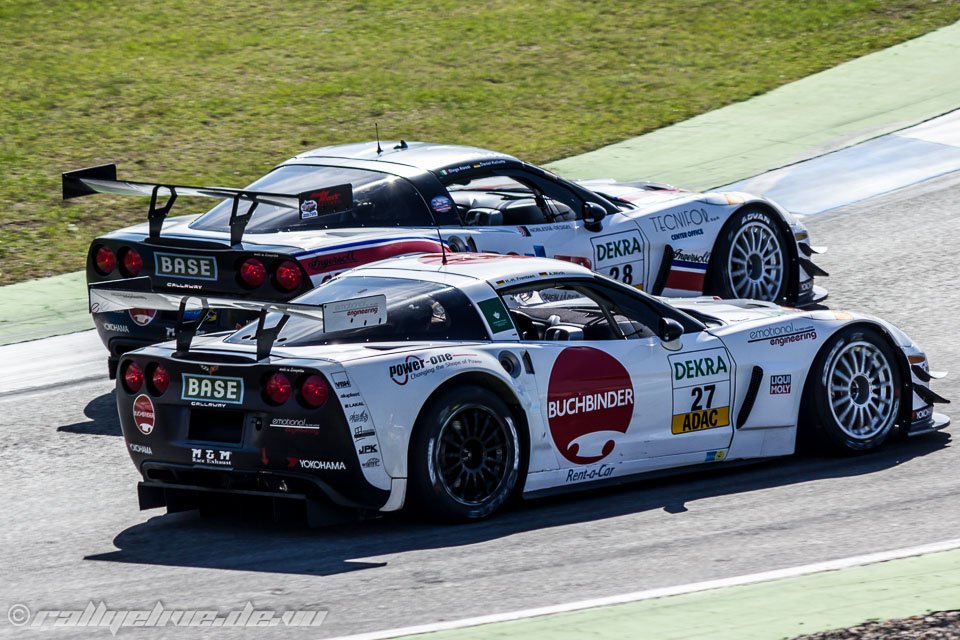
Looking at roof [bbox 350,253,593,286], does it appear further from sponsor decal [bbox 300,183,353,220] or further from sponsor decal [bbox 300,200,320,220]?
sponsor decal [bbox 300,200,320,220]

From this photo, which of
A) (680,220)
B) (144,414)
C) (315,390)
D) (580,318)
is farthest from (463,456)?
(680,220)

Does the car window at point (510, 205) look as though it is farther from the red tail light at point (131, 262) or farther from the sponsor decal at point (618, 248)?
the red tail light at point (131, 262)

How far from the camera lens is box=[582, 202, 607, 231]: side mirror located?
1043 centimetres

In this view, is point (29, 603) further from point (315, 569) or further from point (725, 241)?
point (725, 241)

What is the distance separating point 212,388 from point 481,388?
121 centimetres

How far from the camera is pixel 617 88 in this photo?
18844 millimetres

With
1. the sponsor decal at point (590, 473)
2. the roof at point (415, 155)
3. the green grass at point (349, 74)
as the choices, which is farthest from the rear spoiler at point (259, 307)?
the green grass at point (349, 74)

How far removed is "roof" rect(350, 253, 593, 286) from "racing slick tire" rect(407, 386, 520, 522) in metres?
0.70

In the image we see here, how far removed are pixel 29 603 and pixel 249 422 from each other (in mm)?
1217

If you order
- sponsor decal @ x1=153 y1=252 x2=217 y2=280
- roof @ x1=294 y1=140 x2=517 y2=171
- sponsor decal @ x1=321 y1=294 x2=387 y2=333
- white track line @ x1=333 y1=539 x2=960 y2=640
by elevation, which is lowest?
white track line @ x1=333 y1=539 x2=960 y2=640

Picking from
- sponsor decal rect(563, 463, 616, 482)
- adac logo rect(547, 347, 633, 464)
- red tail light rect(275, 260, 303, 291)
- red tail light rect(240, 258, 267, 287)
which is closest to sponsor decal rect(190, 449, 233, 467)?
red tail light rect(240, 258, 267, 287)

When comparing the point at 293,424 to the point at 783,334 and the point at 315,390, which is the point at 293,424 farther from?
the point at 783,334

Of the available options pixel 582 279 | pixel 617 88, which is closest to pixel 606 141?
pixel 617 88

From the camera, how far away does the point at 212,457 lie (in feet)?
22.3
